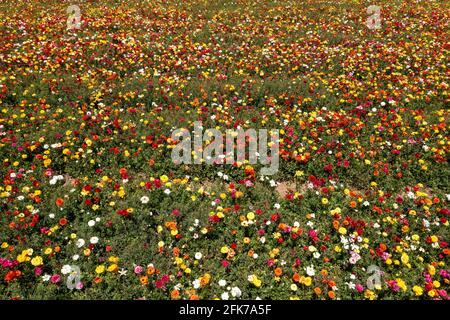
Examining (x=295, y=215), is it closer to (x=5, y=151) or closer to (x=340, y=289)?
(x=340, y=289)


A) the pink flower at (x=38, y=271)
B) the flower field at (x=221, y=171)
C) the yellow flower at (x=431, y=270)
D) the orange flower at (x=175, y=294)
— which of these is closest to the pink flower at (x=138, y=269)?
the flower field at (x=221, y=171)

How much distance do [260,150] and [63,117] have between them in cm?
458

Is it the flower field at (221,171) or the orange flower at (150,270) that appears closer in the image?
the orange flower at (150,270)

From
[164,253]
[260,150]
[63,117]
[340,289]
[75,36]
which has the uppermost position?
[75,36]

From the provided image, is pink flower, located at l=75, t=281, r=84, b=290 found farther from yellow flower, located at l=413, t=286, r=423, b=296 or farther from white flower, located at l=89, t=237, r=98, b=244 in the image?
yellow flower, located at l=413, t=286, r=423, b=296

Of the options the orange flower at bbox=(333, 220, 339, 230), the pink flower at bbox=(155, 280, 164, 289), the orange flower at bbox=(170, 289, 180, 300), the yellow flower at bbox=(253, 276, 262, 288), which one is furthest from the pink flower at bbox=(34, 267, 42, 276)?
the orange flower at bbox=(333, 220, 339, 230)

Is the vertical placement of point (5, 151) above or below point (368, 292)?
above

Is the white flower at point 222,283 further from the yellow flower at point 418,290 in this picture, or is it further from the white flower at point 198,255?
the yellow flower at point 418,290

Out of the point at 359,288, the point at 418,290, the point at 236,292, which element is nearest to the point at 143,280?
the point at 236,292

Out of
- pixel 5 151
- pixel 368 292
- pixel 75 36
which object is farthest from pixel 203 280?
pixel 75 36

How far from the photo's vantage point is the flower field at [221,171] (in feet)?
15.4

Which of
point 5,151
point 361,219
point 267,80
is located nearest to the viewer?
point 361,219

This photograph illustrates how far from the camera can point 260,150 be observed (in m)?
6.86

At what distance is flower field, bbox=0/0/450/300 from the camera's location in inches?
185
